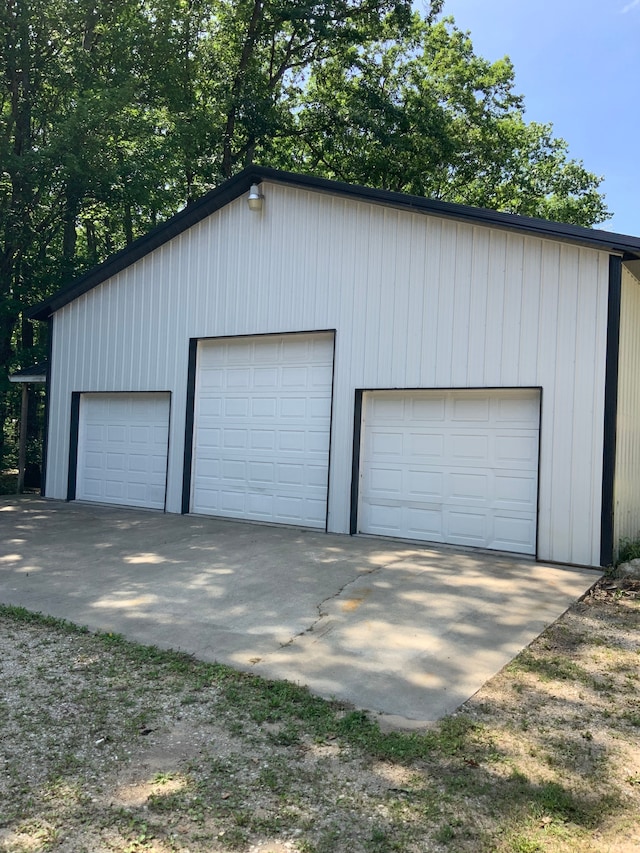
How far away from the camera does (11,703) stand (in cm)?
388

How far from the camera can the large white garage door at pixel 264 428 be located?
33.0 ft

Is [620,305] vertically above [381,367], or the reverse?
[620,305]

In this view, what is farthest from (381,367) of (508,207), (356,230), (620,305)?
(508,207)

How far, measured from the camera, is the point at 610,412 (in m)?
7.57

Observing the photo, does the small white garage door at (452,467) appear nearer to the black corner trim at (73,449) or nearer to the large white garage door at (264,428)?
the large white garage door at (264,428)

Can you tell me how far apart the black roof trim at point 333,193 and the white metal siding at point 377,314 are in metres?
0.18

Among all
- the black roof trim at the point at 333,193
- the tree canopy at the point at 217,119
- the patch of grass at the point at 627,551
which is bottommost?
the patch of grass at the point at 627,551

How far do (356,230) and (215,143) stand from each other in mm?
13084

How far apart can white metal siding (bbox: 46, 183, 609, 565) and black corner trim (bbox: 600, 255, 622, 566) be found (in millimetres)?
92

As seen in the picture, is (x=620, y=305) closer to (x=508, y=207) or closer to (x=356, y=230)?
(x=356, y=230)

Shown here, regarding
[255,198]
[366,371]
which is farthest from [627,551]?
[255,198]

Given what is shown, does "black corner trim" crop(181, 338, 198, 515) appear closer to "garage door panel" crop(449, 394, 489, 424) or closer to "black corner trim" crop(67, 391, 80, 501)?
"black corner trim" crop(67, 391, 80, 501)

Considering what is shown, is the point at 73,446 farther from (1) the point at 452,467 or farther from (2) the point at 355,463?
(1) the point at 452,467

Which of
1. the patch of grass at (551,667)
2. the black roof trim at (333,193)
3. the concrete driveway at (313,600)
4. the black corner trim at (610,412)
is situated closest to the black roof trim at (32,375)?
the black roof trim at (333,193)
